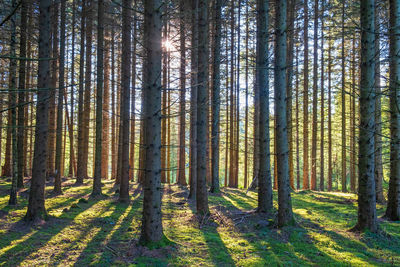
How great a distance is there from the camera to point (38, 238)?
6.49 metres

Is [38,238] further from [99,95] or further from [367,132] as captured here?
[367,132]

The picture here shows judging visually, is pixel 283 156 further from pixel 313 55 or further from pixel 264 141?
pixel 313 55

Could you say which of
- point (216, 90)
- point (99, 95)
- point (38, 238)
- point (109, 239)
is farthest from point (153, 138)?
point (216, 90)

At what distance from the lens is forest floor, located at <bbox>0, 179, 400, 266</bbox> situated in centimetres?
532

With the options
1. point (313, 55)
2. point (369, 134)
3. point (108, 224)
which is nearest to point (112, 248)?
point (108, 224)

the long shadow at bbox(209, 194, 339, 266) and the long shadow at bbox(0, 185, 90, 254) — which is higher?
the long shadow at bbox(0, 185, 90, 254)

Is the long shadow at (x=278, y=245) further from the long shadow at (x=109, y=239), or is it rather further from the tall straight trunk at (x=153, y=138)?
the long shadow at (x=109, y=239)

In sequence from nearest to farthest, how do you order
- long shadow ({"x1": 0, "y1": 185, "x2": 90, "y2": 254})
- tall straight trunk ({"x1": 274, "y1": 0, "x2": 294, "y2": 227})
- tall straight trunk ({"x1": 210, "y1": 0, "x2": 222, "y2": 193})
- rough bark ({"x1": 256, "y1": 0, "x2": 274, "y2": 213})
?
long shadow ({"x1": 0, "y1": 185, "x2": 90, "y2": 254}), tall straight trunk ({"x1": 274, "y1": 0, "x2": 294, "y2": 227}), rough bark ({"x1": 256, "y1": 0, "x2": 274, "y2": 213}), tall straight trunk ({"x1": 210, "y1": 0, "x2": 222, "y2": 193})

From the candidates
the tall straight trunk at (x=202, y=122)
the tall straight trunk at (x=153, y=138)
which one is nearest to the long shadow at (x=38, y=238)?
the tall straight trunk at (x=153, y=138)

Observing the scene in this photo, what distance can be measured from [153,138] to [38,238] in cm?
383

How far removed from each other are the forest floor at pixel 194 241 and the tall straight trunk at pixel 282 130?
1.60 feet

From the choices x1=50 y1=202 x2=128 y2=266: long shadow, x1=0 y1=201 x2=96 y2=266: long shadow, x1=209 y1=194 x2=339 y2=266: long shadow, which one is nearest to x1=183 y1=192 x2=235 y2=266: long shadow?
x1=209 y1=194 x2=339 y2=266: long shadow

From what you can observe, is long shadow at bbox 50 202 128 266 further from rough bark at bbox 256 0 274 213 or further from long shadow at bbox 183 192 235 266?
rough bark at bbox 256 0 274 213

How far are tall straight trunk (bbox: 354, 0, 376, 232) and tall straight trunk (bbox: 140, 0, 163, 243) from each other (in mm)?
4908
